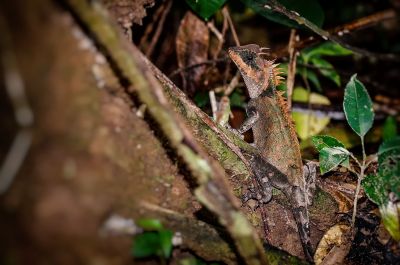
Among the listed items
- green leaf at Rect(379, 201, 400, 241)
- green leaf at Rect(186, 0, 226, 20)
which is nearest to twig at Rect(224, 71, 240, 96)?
green leaf at Rect(186, 0, 226, 20)

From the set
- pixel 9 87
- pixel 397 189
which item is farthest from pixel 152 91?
pixel 397 189

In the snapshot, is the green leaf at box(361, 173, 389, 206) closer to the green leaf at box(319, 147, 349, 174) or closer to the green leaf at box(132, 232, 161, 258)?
the green leaf at box(319, 147, 349, 174)

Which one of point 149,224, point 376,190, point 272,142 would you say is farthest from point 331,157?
point 149,224

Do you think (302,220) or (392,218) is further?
(302,220)

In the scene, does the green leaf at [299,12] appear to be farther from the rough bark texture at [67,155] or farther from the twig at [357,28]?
the rough bark texture at [67,155]

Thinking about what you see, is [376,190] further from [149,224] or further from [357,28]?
[357,28]

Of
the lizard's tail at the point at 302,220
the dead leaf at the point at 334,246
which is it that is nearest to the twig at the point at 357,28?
the lizard's tail at the point at 302,220

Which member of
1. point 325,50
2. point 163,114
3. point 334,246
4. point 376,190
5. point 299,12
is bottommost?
point 334,246
